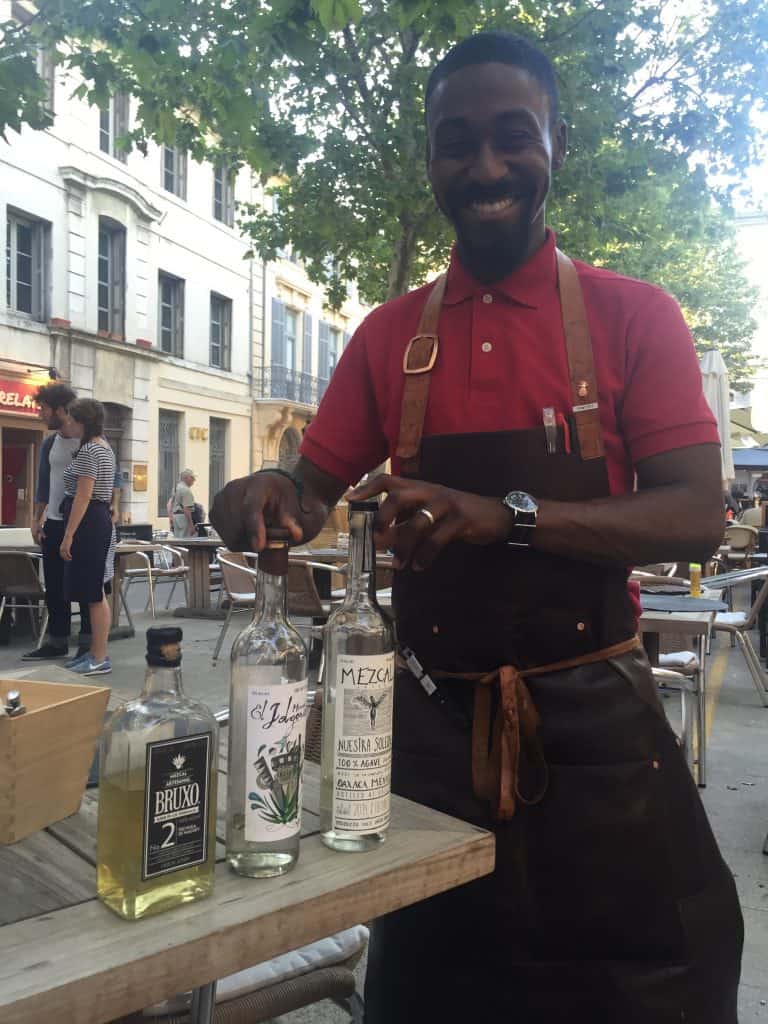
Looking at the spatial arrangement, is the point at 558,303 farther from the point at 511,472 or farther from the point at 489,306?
the point at 511,472

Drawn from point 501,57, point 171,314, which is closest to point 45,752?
point 501,57

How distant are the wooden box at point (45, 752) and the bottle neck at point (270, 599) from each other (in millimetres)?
298

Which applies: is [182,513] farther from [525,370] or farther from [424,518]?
[424,518]

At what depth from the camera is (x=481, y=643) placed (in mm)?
1338

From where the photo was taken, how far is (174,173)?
779 inches

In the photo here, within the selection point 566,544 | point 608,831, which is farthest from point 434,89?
point 608,831

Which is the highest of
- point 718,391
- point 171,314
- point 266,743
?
point 171,314

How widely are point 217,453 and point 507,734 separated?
21.8m

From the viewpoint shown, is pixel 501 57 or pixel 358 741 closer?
pixel 358 741

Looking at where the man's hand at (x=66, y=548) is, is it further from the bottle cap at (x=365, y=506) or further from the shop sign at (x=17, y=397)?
the shop sign at (x=17, y=397)

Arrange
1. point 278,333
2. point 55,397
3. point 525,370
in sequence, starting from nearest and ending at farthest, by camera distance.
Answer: point 525,370 < point 55,397 < point 278,333

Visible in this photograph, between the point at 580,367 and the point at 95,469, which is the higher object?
the point at 95,469

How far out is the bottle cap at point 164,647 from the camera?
934 mm

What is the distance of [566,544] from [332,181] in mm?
9666
